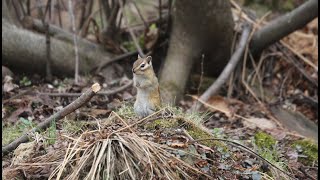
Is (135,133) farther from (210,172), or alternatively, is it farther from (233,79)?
(233,79)

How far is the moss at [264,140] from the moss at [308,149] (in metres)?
0.29

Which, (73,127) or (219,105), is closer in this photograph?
(73,127)

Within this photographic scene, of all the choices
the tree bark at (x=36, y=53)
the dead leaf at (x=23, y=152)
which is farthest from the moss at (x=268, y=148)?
the tree bark at (x=36, y=53)

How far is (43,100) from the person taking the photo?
6.23 metres

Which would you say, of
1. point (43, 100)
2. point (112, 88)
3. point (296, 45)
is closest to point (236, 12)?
point (296, 45)

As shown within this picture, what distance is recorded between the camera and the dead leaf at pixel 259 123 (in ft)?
20.9

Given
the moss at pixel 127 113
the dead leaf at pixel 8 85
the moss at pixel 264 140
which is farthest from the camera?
the dead leaf at pixel 8 85

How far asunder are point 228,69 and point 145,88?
276 centimetres

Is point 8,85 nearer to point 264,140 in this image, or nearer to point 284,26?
point 264,140

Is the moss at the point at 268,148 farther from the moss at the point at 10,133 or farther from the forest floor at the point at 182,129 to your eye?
the moss at the point at 10,133

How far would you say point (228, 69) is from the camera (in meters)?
7.34

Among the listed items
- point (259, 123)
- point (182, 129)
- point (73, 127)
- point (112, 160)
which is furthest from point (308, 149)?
point (112, 160)

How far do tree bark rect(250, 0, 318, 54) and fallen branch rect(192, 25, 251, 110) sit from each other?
150 millimetres

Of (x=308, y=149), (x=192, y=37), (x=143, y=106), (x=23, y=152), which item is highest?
(x=192, y=37)
